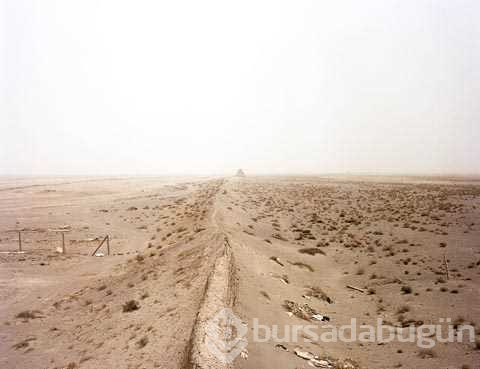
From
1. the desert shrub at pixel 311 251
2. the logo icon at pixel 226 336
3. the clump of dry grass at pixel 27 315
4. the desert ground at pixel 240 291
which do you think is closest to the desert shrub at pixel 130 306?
the desert ground at pixel 240 291

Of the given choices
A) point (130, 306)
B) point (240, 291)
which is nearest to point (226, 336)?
point (240, 291)

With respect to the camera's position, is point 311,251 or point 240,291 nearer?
point 240,291

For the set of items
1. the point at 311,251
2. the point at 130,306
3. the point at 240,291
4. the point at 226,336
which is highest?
the point at 226,336

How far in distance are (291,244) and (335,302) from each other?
29.0 ft

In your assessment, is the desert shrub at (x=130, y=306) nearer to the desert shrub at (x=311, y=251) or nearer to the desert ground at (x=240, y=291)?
the desert ground at (x=240, y=291)

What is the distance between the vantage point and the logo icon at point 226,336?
20.8ft

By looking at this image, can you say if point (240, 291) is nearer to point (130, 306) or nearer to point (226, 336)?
point (226, 336)

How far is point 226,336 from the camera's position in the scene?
22.8 feet

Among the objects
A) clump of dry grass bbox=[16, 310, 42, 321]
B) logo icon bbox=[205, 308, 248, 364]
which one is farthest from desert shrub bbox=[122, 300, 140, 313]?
logo icon bbox=[205, 308, 248, 364]

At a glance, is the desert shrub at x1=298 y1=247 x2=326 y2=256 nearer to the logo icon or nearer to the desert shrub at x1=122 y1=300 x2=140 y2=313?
the desert shrub at x1=122 y1=300 x2=140 y2=313

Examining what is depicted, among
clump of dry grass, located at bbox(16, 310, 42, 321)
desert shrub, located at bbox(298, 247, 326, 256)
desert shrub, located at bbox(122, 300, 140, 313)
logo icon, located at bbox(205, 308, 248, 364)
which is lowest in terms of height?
clump of dry grass, located at bbox(16, 310, 42, 321)

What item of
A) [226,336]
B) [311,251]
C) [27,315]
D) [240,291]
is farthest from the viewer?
[311,251]

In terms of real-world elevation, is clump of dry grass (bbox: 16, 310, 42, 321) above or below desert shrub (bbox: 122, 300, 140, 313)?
below

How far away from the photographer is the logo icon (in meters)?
6.34
